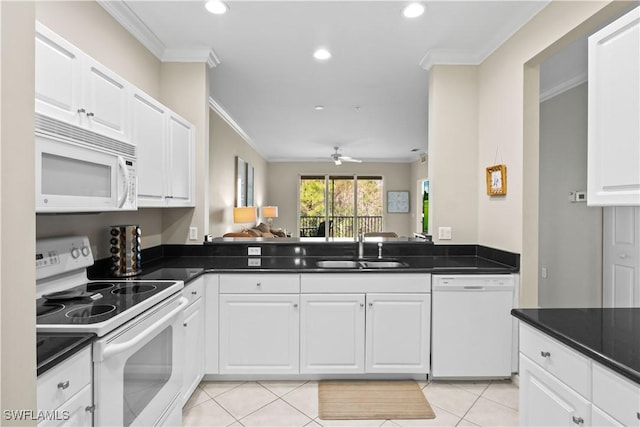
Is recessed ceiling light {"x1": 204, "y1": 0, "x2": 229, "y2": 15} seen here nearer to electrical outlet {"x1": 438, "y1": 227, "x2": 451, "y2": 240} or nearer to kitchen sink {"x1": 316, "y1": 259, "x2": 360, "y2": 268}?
kitchen sink {"x1": 316, "y1": 259, "x2": 360, "y2": 268}

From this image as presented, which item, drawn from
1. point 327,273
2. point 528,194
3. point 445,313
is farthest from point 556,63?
point 327,273

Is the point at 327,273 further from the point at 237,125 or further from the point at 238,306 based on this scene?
the point at 237,125

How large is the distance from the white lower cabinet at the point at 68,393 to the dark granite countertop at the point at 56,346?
0.07 ft

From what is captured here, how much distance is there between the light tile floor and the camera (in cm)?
215

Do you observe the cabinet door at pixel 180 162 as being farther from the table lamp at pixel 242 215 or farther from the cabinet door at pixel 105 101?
the table lamp at pixel 242 215

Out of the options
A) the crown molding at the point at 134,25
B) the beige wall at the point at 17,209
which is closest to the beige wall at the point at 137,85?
the crown molding at the point at 134,25

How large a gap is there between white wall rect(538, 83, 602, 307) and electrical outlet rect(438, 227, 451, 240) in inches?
58.2

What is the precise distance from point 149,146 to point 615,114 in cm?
236

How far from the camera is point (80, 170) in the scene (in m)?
1.54

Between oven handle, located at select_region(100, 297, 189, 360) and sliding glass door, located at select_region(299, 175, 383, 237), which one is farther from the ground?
sliding glass door, located at select_region(299, 175, 383, 237)

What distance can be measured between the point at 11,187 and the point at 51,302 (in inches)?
51.3

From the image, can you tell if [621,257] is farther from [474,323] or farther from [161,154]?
[161,154]

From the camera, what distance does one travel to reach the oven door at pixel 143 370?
1.30 meters

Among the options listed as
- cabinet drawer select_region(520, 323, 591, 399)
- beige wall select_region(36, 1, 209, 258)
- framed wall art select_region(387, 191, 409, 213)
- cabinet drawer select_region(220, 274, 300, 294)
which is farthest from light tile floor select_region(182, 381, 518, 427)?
framed wall art select_region(387, 191, 409, 213)
